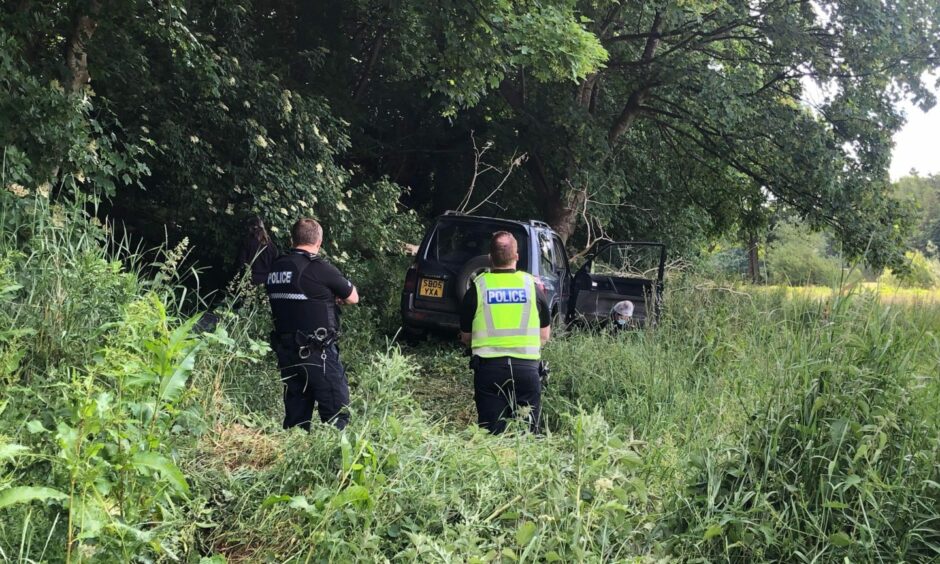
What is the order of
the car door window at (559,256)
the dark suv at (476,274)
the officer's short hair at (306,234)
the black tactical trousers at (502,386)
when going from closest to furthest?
the black tactical trousers at (502,386) < the officer's short hair at (306,234) < the dark suv at (476,274) < the car door window at (559,256)

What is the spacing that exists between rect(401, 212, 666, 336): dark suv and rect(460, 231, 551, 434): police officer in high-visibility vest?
313 centimetres

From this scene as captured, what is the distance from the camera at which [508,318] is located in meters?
4.29

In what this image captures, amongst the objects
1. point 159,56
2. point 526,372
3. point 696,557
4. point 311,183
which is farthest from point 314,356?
point 159,56

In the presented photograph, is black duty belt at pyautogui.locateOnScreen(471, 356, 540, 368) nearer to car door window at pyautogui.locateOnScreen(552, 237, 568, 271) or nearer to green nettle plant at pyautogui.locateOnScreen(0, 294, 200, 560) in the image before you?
green nettle plant at pyautogui.locateOnScreen(0, 294, 200, 560)

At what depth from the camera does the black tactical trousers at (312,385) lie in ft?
13.7

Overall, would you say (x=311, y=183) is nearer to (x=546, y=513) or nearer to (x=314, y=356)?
(x=314, y=356)

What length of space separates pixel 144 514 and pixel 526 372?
2610 mm

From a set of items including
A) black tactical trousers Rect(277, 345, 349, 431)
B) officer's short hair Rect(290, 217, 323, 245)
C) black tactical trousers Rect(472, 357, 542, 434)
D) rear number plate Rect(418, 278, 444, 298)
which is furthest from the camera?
rear number plate Rect(418, 278, 444, 298)

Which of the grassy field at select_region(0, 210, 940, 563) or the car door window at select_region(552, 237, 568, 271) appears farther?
the car door window at select_region(552, 237, 568, 271)

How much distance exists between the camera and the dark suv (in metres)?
7.77

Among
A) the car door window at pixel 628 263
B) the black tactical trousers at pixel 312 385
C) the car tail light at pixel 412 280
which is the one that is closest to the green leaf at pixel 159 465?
the black tactical trousers at pixel 312 385

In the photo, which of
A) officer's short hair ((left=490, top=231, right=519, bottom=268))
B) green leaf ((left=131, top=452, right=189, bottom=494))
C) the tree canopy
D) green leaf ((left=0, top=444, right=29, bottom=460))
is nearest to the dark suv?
the tree canopy

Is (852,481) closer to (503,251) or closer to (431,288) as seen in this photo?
(503,251)

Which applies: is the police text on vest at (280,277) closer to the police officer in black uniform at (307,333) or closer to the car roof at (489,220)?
the police officer in black uniform at (307,333)
